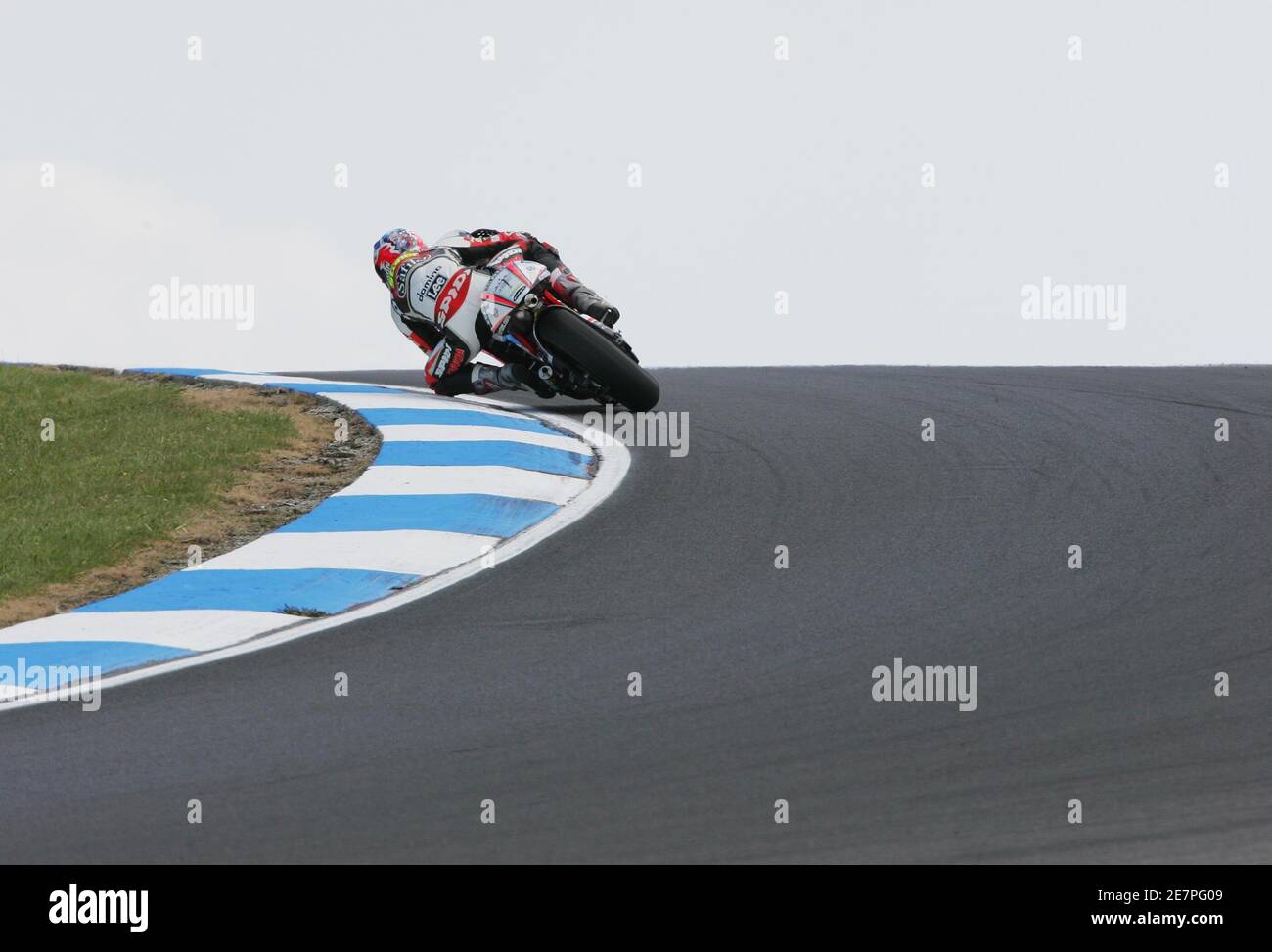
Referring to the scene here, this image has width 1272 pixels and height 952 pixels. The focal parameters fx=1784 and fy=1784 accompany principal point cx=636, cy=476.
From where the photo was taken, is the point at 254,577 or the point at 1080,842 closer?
the point at 1080,842

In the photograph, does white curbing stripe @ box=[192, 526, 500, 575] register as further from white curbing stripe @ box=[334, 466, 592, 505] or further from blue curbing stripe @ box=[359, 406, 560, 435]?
blue curbing stripe @ box=[359, 406, 560, 435]

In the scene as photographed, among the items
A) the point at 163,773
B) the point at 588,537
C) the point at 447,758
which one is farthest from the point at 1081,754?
the point at 588,537

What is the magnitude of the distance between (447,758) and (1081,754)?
1.84 metres

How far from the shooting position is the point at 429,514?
8.69 metres

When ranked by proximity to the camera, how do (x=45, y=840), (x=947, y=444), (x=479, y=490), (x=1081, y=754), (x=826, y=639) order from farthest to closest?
(x=947, y=444)
(x=479, y=490)
(x=826, y=639)
(x=1081, y=754)
(x=45, y=840)

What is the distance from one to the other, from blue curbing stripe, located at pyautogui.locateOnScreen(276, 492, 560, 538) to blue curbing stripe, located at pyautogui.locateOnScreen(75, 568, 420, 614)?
2.43 feet

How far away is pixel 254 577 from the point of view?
772 centimetres

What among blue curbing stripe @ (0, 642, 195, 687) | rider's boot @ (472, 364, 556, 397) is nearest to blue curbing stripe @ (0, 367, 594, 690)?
blue curbing stripe @ (0, 642, 195, 687)

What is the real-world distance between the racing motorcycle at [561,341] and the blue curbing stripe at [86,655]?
4.55 m

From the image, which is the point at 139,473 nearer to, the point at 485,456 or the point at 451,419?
the point at 485,456

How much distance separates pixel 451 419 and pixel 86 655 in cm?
468

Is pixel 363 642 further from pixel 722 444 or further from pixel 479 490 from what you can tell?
pixel 722 444

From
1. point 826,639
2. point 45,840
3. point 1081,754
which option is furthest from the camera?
point 826,639
